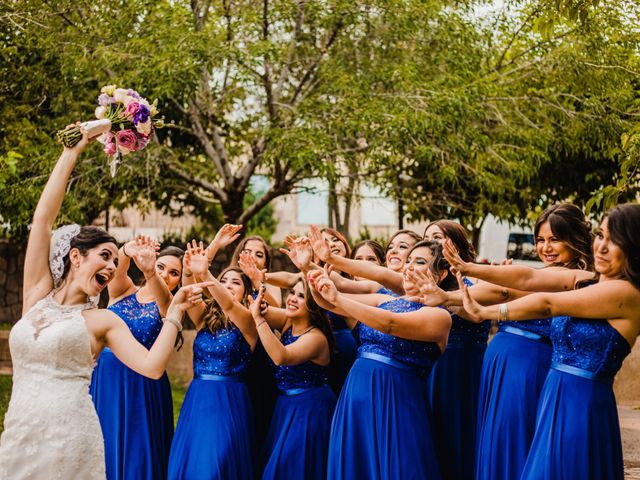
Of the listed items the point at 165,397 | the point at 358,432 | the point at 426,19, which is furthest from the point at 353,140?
the point at 358,432

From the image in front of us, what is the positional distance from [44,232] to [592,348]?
238 cm

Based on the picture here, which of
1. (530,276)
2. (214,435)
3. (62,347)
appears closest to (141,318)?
(214,435)

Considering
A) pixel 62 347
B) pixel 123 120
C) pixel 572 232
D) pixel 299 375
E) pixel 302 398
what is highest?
pixel 123 120

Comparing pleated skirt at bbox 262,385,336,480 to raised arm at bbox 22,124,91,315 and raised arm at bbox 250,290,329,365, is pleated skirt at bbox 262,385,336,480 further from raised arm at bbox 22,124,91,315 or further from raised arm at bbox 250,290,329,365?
raised arm at bbox 22,124,91,315

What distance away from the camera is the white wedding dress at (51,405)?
11.4 feet

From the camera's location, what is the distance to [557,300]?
385 centimetres

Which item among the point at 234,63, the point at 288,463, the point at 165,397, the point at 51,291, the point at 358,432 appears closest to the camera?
the point at 51,291

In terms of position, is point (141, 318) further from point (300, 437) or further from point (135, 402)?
point (300, 437)

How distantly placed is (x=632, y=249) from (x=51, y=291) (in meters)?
2.47

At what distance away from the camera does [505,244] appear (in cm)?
1736

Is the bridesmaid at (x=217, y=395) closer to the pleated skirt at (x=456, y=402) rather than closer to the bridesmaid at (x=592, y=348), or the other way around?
the pleated skirt at (x=456, y=402)

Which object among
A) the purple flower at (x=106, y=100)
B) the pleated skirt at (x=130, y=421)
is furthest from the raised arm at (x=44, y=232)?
the pleated skirt at (x=130, y=421)

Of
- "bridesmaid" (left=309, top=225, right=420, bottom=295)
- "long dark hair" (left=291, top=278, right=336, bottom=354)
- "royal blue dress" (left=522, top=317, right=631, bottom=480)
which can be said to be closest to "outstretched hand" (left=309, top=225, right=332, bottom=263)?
"bridesmaid" (left=309, top=225, right=420, bottom=295)

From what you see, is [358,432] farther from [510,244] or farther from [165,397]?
[510,244]
